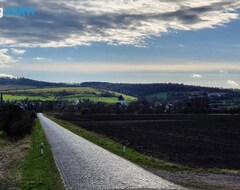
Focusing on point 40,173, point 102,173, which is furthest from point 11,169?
point 102,173

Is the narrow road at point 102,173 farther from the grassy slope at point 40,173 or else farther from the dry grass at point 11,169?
the dry grass at point 11,169

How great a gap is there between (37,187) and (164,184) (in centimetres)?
573

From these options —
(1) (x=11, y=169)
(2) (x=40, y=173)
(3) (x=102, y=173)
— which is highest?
(3) (x=102, y=173)

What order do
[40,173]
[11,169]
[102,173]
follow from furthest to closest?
[11,169]
[102,173]
[40,173]

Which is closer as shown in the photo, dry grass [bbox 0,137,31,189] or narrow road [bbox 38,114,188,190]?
narrow road [bbox 38,114,188,190]

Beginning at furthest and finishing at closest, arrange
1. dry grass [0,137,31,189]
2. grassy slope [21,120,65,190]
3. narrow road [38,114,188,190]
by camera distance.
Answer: dry grass [0,137,31,189] → narrow road [38,114,188,190] → grassy slope [21,120,65,190]

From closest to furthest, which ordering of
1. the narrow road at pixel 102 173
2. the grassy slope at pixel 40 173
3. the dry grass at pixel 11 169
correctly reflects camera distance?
the grassy slope at pixel 40 173
the narrow road at pixel 102 173
the dry grass at pixel 11 169

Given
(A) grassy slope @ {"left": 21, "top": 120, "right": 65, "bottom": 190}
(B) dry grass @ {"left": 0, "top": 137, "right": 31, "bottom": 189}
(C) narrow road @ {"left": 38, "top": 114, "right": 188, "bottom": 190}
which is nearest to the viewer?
(A) grassy slope @ {"left": 21, "top": 120, "right": 65, "bottom": 190}

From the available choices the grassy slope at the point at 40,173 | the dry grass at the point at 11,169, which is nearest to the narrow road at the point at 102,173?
the grassy slope at the point at 40,173

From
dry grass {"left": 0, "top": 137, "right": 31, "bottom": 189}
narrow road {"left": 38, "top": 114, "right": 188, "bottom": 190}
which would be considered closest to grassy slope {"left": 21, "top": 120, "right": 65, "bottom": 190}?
dry grass {"left": 0, "top": 137, "right": 31, "bottom": 189}

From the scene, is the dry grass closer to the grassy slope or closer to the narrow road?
the grassy slope

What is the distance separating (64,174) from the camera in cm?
2194

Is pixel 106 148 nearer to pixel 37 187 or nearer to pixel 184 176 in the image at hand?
pixel 184 176

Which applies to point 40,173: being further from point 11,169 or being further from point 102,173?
point 102,173
